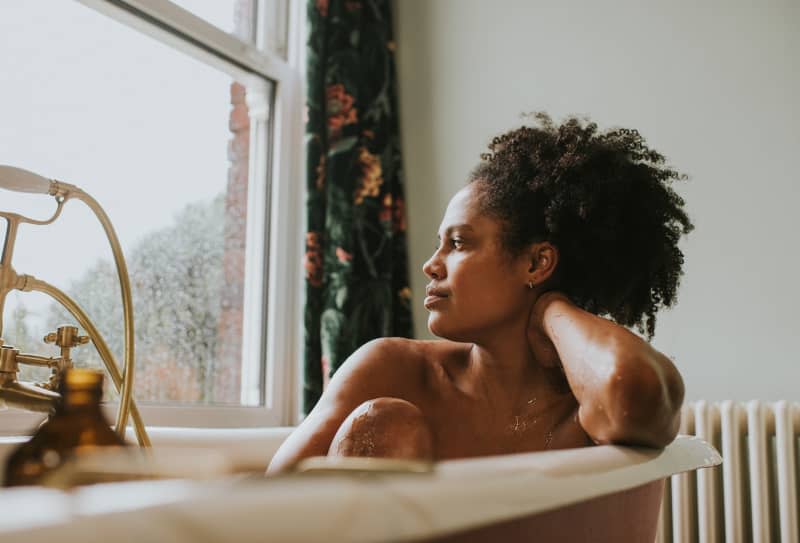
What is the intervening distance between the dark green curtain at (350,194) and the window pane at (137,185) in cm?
23

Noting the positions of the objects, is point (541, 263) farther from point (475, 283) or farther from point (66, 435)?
point (66, 435)

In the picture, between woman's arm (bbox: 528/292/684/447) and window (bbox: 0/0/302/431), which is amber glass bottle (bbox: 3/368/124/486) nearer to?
woman's arm (bbox: 528/292/684/447)

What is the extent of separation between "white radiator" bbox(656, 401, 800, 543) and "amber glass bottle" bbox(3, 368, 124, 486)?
1.53 m

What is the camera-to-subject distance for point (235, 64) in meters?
2.22

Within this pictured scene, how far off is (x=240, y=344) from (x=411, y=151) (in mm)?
872

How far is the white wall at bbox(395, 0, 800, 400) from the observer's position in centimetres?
186

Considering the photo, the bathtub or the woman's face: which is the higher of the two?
the woman's face

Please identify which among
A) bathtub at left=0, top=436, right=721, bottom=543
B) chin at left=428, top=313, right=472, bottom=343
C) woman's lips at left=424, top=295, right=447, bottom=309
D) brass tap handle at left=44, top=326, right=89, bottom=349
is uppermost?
woman's lips at left=424, top=295, right=447, bottom=309

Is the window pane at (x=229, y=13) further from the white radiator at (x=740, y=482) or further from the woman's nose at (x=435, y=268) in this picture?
the white radiator at (x=740, y=482)

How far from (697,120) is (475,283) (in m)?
1.20

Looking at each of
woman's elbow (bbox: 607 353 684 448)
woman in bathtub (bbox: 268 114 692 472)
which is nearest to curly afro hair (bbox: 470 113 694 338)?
woman in bathtub (bbox: 268 114 692 472)

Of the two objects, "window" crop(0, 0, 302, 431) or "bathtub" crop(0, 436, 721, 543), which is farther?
"window" crop(0, 0, 302, 431)

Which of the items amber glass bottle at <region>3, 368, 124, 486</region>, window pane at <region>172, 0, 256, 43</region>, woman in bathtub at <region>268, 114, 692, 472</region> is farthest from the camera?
window pane at <region>172, 0, 256, 43</region>

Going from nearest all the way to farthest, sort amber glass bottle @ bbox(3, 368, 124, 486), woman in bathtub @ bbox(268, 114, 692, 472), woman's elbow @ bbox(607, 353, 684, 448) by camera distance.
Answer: amber glass bottle @ bbox(3, 368, 124, 486) → woman's elbow @ bbox(607, 353, 684, 448) → woman in bathtub @ bbox(268, 114, 692, 472)
